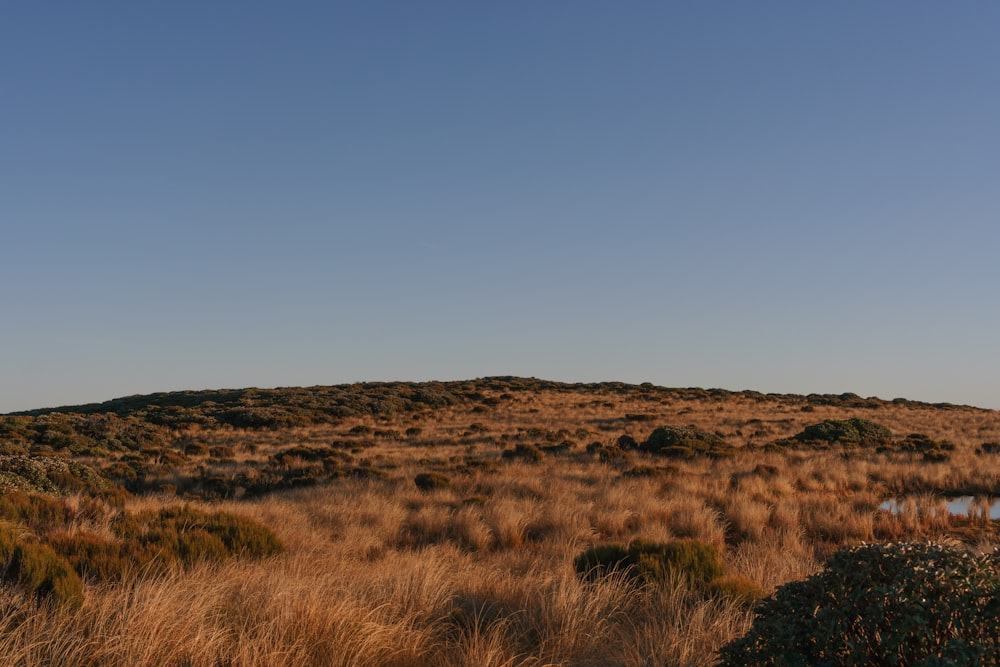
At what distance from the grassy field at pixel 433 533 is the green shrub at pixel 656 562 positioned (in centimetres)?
15

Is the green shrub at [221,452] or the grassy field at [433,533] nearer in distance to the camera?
the grassy field at [433,533]

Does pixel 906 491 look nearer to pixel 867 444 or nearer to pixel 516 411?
pixel 867 444

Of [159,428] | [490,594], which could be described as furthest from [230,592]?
[159,428]

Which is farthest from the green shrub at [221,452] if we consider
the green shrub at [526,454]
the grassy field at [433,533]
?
the green shrub at [526,454]

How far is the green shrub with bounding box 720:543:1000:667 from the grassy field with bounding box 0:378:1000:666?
1145 millimetres

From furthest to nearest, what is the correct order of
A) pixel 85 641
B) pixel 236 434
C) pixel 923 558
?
pixel 236 434, pixel 85 641, pixel 923 558

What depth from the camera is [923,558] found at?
3193 mm

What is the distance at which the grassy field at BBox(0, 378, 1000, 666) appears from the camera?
172 inches

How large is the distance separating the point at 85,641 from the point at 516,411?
39500mm

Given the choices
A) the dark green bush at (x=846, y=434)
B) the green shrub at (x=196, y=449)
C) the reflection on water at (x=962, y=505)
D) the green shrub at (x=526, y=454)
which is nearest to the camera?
the reflection on water at (x=962, y=505)

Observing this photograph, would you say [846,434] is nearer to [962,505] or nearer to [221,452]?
[962,505]

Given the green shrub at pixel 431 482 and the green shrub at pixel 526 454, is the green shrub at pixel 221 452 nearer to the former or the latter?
the green shrub at pixel 526 454

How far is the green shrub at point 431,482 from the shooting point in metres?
15.1

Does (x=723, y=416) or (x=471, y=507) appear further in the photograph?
(x=723, y=416)
